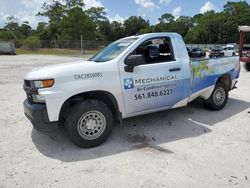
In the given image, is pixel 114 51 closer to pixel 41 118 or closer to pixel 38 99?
pixel 38 99

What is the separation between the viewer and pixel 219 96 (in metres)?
6.90

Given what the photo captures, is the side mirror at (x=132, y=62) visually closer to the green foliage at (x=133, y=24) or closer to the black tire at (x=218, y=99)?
the black tire at (x=218, y=99)

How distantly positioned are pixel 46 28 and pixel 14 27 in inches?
1188

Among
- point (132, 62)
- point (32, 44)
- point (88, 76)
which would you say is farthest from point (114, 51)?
point (32, 44)

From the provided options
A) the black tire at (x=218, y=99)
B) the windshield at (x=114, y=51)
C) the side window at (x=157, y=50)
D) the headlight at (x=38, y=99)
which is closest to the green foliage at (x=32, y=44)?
the windshield at (x=114, y=51)

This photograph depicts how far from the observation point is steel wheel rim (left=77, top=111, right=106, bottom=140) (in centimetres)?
459

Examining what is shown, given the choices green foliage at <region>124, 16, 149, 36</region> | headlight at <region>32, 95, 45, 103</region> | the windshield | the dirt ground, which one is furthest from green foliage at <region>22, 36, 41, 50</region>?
green foliage at <region>124, 16, 149, 36</region>

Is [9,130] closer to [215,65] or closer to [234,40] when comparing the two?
[215,65]

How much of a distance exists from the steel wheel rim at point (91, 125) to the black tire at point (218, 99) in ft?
10.2

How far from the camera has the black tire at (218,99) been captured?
673 centimetres

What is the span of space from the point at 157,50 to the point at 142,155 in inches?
96.9

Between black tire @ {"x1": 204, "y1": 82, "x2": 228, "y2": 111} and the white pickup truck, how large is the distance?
69 cm

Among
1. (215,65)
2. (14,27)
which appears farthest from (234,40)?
(215,65)

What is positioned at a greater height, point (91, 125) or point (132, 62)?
point (132, 62)
